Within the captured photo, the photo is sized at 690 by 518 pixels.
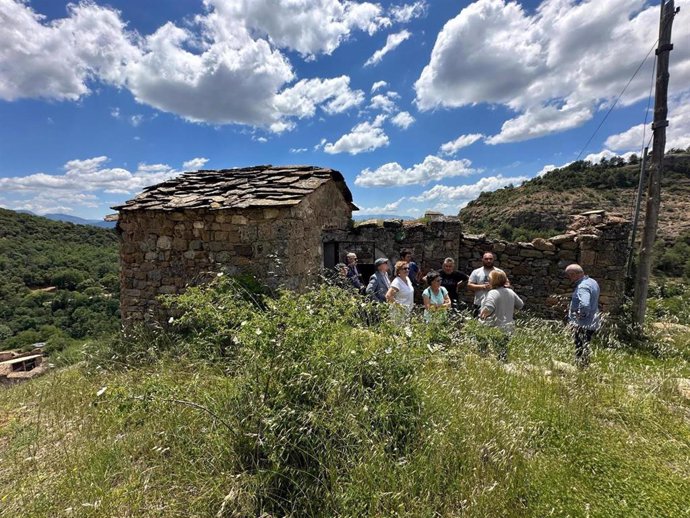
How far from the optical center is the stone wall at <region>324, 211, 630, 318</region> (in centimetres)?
750

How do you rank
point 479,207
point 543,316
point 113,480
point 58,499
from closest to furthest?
point 58,499 → point 113,480 → point 543,316 → point 479,207

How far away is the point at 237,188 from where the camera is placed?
6.27 meters

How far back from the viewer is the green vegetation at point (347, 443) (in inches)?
74.1

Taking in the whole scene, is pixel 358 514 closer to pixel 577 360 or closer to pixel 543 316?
pixel 577 360

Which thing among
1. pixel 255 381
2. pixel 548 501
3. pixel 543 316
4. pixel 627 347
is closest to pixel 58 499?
pixel 255 381

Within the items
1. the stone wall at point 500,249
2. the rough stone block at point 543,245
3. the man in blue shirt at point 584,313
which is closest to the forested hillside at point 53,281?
the stone wall at point 500,249

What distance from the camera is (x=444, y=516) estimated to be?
1.81 metres

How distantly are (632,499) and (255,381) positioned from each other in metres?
2.46

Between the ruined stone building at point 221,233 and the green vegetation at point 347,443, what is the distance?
8.88ft

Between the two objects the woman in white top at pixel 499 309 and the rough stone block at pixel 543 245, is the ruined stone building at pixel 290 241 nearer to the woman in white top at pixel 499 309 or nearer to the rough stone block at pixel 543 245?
the rough stone block at pixel 543 245

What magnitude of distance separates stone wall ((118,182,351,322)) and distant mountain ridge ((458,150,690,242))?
14.9 meters

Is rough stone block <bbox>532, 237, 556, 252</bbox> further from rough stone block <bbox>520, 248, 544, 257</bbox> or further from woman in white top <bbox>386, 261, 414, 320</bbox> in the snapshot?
woman in white top <bbox>386, 261, 414, 320</bbox>

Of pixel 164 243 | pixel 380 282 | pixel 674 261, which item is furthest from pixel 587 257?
pixel 674 261

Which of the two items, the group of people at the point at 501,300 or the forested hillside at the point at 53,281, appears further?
the forested hillside at the point at 53,281
